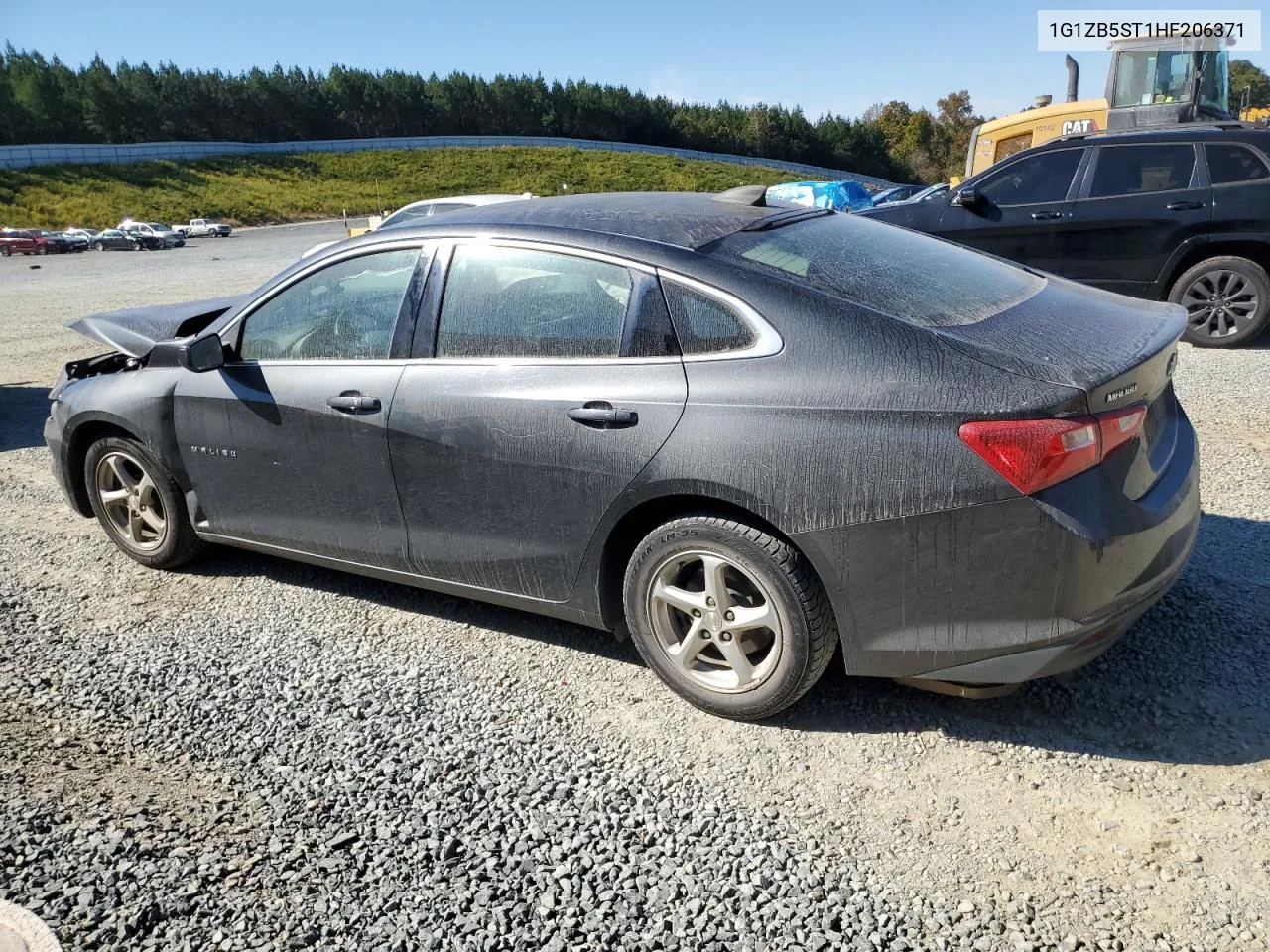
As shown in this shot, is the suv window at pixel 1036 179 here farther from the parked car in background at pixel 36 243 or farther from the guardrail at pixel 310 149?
the guardrail at pixel 310 149

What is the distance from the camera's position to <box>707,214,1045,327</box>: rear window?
307cm

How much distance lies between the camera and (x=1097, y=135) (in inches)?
353

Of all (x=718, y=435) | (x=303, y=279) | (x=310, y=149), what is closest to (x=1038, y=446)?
(x=718, y=435)

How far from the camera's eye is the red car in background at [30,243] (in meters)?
39.8

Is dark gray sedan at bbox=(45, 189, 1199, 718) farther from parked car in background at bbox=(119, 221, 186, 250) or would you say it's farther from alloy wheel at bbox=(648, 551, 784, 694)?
parked car in background at bbox=(119, 221, 186, 250)

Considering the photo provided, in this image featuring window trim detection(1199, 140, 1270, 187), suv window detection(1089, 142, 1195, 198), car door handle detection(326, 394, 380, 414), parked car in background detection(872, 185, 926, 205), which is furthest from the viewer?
parked car in background detection(872, 185, 926, 205)

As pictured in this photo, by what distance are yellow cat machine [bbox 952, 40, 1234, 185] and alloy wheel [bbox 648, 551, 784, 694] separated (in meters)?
13.2

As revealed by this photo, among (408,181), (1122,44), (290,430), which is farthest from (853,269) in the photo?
(408,181)

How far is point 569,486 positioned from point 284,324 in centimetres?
164

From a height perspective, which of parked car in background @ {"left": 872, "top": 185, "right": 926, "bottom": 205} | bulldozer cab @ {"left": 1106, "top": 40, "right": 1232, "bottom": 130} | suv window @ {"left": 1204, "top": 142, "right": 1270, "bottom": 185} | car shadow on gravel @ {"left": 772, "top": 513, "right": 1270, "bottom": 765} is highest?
bulldozer cab @ {"left": 1106, "top": 40, "right": 1232, "bottom": 130}

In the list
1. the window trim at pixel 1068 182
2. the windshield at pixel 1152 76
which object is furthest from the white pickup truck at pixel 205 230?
the window trim at pixel 1068 182

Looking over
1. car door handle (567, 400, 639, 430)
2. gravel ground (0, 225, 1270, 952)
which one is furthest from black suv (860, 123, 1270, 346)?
car door handle (567, 400, 639, 430)

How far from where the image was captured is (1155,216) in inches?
331

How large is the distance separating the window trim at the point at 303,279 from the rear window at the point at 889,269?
3.93 feet
